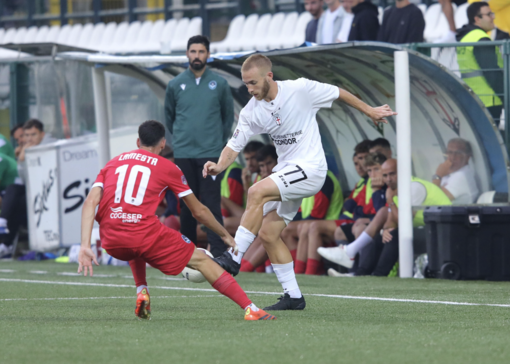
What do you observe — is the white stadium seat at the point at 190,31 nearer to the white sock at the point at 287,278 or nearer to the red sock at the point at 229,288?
the white sock at the point at 287,278

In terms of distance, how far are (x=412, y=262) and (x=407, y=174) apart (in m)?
0.96

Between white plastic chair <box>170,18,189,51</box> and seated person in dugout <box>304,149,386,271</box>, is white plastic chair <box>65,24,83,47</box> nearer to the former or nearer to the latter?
white plastic chair <box>170,18,189,51</box>

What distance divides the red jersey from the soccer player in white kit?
66cm

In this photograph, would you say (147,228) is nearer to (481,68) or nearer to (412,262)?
(412,262)

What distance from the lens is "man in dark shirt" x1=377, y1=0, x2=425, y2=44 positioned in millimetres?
12102

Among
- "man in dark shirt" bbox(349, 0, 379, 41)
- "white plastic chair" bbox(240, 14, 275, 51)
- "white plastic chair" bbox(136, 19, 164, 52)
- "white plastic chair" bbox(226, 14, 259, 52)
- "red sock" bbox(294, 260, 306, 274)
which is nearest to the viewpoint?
"red sock" bbox(294, 260, 306, 274)

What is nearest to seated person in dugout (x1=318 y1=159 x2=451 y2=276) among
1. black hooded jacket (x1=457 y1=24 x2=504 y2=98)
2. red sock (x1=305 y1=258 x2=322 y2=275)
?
red sock (x1=305 y1=258 x2=322 y2=275)

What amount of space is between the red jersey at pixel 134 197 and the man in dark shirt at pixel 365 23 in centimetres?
671

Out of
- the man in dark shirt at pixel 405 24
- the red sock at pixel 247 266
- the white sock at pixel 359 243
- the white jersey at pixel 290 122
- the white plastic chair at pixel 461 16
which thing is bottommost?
the red sock at pixel 247 266

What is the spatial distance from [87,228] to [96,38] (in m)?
17.1

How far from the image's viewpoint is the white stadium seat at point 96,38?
73.7ft

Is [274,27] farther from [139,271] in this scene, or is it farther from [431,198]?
[139,271]

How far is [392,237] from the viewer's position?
10.8 metres

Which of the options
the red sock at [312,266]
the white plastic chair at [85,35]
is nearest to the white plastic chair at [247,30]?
the white plastic chair at [85,35]
